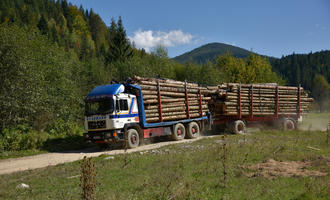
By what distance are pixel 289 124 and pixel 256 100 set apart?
3.77 meters

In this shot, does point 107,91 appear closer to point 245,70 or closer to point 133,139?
point 133,139

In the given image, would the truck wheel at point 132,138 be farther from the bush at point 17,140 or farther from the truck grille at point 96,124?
the bush at point 17,140

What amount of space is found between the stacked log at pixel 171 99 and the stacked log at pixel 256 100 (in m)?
0.97

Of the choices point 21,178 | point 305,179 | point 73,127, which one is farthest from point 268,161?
point 73,127

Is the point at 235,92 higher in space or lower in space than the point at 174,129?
higher

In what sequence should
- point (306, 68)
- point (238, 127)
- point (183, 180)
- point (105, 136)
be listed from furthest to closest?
1. point (306, 68)
2. point (238, 127)
3. point (105, 136)
4. point (183, 180)

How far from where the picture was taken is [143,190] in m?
7.10

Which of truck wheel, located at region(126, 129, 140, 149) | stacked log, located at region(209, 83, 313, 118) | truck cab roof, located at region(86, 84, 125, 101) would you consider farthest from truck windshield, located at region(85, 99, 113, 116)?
stacked log, located at region(209, 83, 313, 118)

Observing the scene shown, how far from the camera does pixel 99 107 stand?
15.6 metres

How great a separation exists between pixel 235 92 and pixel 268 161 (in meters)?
11.8

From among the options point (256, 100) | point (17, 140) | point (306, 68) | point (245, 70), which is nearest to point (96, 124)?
point (17, 140)

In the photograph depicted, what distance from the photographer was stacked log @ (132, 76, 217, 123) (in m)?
17.3

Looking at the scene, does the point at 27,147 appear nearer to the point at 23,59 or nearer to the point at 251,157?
the point at 23,59

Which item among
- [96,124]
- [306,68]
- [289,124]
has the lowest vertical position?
[289,124]
